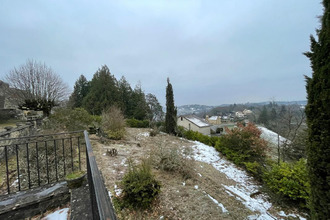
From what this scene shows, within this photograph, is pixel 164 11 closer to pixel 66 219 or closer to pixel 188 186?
pixel 188 186

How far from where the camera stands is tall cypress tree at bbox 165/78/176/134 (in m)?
11.5

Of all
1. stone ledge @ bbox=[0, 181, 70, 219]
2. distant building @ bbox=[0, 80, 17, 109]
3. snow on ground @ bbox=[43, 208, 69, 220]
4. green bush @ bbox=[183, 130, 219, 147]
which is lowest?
green bush @ bbox=[183, 130, 219, 147]

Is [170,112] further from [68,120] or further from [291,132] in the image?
[291,132]

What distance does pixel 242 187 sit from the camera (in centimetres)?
443

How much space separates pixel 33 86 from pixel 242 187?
1259cm

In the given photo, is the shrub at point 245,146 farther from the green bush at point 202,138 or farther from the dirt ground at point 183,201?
the dirt ground at point 183,201

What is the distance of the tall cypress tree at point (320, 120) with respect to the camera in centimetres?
146

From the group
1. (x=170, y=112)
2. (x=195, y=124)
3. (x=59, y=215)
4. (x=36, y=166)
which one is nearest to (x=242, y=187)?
(x=59, y=215)

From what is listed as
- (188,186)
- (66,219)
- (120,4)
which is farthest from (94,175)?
(120,4)

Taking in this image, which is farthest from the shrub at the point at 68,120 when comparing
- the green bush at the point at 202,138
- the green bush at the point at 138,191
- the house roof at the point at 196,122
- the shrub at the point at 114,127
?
the house roof at the point at 196,122

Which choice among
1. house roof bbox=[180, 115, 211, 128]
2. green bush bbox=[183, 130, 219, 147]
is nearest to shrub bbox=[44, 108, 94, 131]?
green bush bbox=[183, 130, 219, 147]

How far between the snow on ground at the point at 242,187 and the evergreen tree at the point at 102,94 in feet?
45.7

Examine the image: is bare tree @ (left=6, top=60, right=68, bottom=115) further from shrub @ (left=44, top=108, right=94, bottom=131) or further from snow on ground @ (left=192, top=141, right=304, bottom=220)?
snow on ground @ (left=192, top=141, right=304, bottom=220)

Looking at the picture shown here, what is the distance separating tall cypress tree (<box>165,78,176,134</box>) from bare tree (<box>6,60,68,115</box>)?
822 centimetres
